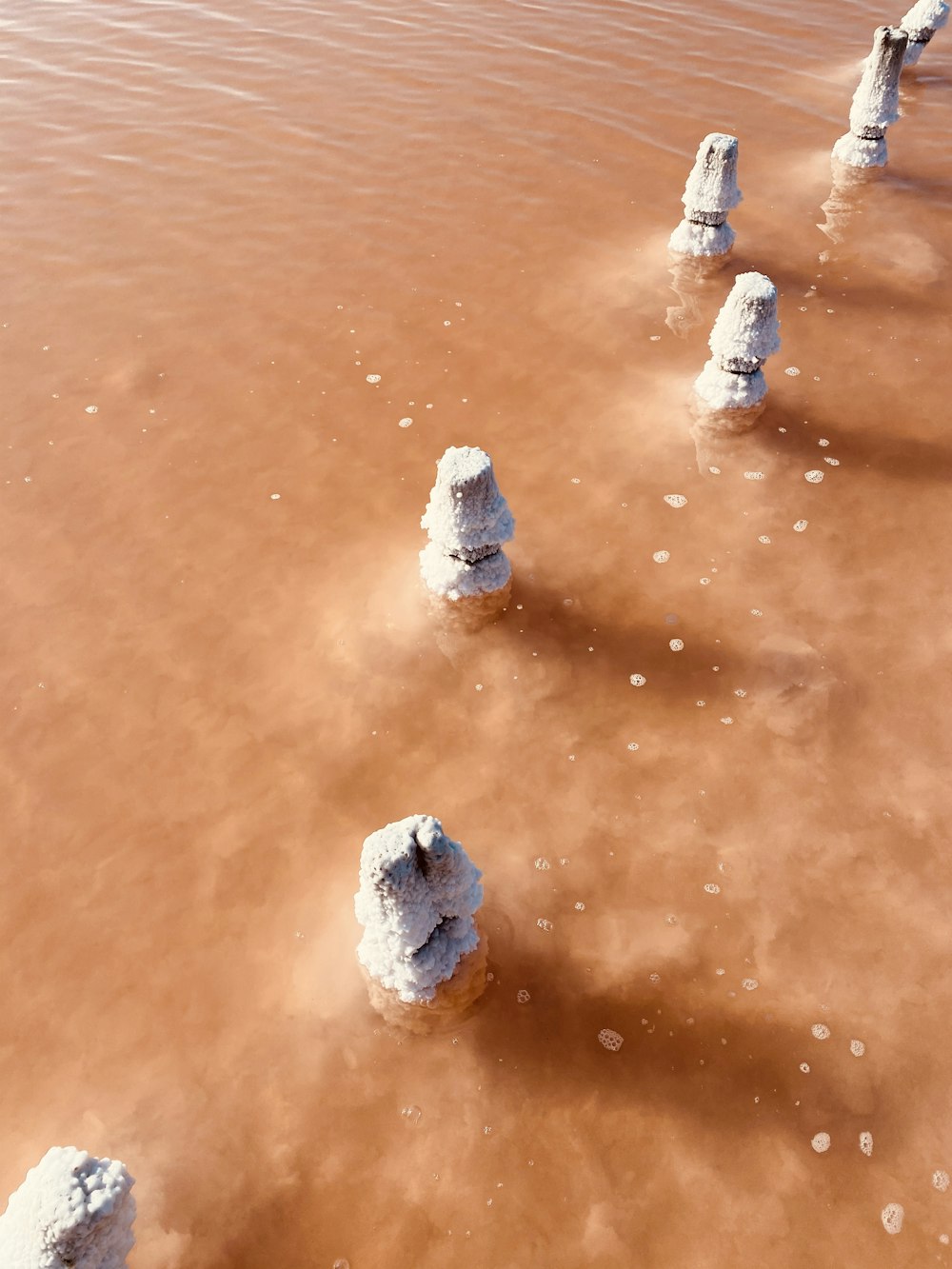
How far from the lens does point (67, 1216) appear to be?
14.7 ft

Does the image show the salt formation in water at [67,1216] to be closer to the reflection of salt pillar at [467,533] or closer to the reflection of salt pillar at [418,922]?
the reflection of salt pillar at [418,922]

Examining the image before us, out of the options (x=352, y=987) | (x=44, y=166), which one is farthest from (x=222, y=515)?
(x=44, y=166)

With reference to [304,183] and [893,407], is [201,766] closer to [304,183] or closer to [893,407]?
[893,407]

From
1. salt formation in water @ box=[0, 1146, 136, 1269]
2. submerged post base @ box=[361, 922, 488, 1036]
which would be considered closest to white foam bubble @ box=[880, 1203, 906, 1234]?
submerged post base @ box=[361, 922, 488, 1036]

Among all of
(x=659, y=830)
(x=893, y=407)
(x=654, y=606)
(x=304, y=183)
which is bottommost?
(x=659, y=830)

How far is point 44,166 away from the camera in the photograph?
48.1 feet

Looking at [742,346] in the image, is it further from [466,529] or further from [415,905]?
[415,905]

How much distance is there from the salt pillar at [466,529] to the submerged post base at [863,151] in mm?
11254

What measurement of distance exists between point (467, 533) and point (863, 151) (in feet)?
39.0

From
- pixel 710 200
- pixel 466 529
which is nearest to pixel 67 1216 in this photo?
pixel 466 529

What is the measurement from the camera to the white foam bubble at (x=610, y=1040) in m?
6.05

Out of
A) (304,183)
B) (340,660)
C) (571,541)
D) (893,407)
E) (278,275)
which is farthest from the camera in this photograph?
(304,183)

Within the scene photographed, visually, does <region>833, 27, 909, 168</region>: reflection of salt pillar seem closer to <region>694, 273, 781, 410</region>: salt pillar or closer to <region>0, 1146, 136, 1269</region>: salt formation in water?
<region>694, 273, 781, 410</region>: salt pillar

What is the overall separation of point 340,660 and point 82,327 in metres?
6.94
